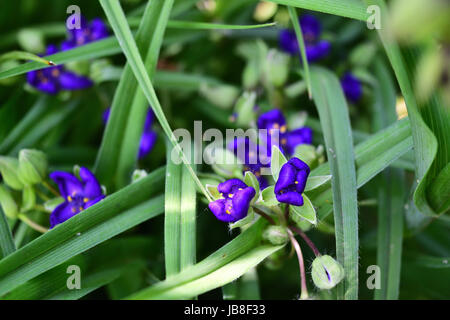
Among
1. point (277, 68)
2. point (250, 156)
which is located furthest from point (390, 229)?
point (277, 68)

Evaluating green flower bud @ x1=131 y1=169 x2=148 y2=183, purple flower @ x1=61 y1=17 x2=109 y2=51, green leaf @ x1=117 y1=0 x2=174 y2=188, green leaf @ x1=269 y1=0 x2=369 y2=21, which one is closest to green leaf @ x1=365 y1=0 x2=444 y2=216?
green leaf @ x1=269 y1=0 x2=369 y2=21

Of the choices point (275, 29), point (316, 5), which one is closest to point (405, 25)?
point (316, 5)

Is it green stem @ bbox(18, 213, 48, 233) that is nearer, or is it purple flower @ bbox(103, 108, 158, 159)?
green stem @ bbox(18, 213, 48, 233)

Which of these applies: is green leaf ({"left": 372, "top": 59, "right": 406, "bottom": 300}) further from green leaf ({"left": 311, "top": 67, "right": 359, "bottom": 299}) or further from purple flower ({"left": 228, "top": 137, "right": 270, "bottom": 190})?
purple flower ({"left": 228, "top": 137, "right": 270, "bottom": 190})

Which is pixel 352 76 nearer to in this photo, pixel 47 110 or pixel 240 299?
pixel 240 299

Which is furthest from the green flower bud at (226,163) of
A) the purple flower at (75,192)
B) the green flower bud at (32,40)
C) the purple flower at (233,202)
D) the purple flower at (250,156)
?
the green flower bud at (32,40)

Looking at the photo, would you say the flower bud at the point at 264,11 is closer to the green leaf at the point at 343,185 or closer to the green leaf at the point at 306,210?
the green leaf at the point at 343,185

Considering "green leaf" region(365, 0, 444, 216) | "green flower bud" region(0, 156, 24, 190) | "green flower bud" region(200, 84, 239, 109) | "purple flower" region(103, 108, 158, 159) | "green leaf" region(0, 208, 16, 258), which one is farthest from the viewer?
"green flower bud" region(200, 84, 239, 109)
